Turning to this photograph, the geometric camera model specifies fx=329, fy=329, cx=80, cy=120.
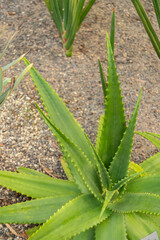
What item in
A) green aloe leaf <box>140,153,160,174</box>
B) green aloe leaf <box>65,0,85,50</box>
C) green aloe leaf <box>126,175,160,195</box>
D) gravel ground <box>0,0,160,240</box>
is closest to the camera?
green aloe leaf <box>126,175,160,195</box>

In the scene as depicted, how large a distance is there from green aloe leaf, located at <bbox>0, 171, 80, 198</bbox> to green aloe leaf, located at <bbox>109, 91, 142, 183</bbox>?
5.3 inches

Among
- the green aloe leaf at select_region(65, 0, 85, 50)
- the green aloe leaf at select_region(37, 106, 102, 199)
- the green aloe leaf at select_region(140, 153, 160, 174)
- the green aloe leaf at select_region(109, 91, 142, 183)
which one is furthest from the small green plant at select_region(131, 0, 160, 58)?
the green aloe leaf at select_region(37, 106, 102, 199)

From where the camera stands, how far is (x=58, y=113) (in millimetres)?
1037

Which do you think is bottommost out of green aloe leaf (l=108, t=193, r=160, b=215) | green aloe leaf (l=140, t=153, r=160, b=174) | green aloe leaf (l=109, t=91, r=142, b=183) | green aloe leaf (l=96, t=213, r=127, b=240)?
green aloe leaf (l=140, t=153, r=160, b=174)

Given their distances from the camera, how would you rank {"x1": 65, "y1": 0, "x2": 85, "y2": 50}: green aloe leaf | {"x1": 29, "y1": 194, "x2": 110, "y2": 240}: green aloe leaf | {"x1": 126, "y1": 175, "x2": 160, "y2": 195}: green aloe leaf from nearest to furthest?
1. {"x1": 29, "y1": 194, "x2": 110, "y2": 240}: green aloe leaf
2. {"x1": 126, "y1": 175, "x2": 160, "y2": 195}: green aloe leaf
3. {"x1": 65, "y1": 0, "x2": 85, "y2": 50}: green aloe leaf

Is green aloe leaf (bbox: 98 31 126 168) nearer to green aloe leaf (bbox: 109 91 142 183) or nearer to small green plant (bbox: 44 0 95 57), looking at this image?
green aloe leaf (bbox: 109 91 142 183)

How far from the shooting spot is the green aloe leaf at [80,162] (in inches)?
34.6

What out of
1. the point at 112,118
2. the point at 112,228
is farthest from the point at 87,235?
the point at 112,118

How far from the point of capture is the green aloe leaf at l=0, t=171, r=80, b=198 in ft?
3.30

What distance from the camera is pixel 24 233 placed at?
1.13m

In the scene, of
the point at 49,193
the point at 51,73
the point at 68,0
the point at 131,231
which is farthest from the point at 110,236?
the point at 68,0

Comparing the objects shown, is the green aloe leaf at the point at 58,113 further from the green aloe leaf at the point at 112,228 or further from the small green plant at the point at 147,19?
the small green plant at the point at 147,19

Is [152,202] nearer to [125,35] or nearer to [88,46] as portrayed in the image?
[88,46]

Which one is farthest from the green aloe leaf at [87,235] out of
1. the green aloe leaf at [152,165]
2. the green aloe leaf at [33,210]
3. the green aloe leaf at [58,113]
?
the green aloe leaf at [152,165]
